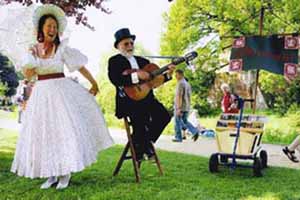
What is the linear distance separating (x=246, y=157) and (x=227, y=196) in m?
1.14

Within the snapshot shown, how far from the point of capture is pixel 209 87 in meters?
17.0

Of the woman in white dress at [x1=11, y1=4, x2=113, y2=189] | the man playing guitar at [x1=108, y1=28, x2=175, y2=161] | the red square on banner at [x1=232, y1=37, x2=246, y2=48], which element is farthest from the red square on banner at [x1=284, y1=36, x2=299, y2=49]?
the woman in white dress at [x1=11, y1=4, x2=113, y2=189]

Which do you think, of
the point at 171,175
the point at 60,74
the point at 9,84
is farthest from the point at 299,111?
the point at 9,84

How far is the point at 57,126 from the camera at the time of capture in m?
4.23

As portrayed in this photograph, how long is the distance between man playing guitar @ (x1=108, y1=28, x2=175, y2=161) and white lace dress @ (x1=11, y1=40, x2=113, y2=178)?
389 millimetres

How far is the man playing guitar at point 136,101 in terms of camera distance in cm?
474

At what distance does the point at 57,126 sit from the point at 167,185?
129 centimetres

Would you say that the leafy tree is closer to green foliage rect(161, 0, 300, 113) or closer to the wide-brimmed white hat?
the wide-brimmed white hat

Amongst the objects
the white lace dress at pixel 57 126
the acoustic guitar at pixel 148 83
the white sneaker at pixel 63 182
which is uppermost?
the acoustic guitar at pixel 148 83

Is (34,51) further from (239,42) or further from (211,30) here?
(211,30)

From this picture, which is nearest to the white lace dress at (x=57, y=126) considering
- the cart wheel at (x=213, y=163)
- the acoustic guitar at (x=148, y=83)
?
the acoustic guitar at (x=148, y=83)

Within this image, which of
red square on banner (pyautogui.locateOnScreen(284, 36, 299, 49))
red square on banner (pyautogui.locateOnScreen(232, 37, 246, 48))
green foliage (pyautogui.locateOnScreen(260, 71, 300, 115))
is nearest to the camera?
red square on banner (pyautogui.locateOnScreen(284, 36, 299, 49))

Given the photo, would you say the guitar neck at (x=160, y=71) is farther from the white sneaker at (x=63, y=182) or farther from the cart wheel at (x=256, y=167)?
the cart wheel at (x=256, y=167)

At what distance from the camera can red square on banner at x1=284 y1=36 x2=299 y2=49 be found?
5654 mm
